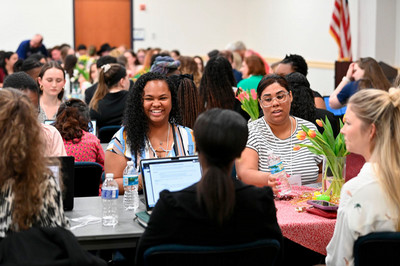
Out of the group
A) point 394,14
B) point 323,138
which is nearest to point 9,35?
point 394,14

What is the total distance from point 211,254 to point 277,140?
5.49 feet

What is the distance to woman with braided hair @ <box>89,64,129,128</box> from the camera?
5.89 metres

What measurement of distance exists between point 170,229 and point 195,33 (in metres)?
14.0

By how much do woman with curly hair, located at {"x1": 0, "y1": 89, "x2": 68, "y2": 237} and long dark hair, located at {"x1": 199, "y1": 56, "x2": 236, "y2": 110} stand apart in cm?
343

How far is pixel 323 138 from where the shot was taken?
3.15 meters

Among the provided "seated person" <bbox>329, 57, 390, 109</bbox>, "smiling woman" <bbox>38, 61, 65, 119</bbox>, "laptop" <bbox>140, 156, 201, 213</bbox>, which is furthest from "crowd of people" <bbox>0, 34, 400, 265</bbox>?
"seated person" <bbox>329, 57, 390, 109</bbox>

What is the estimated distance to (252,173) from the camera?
10.9 ft

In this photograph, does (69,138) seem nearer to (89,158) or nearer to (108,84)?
(89,158)

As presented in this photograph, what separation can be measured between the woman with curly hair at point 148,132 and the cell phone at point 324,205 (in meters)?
0.83

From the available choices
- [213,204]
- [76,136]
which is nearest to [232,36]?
[76,136]

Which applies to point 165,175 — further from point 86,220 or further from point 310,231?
point 310,231

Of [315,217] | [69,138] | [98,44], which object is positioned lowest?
[315,217]

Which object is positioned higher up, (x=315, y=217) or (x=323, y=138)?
(x=323, y=138)

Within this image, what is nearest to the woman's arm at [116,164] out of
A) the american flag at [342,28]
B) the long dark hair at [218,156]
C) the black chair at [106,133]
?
the long dark hair at [218,156]
